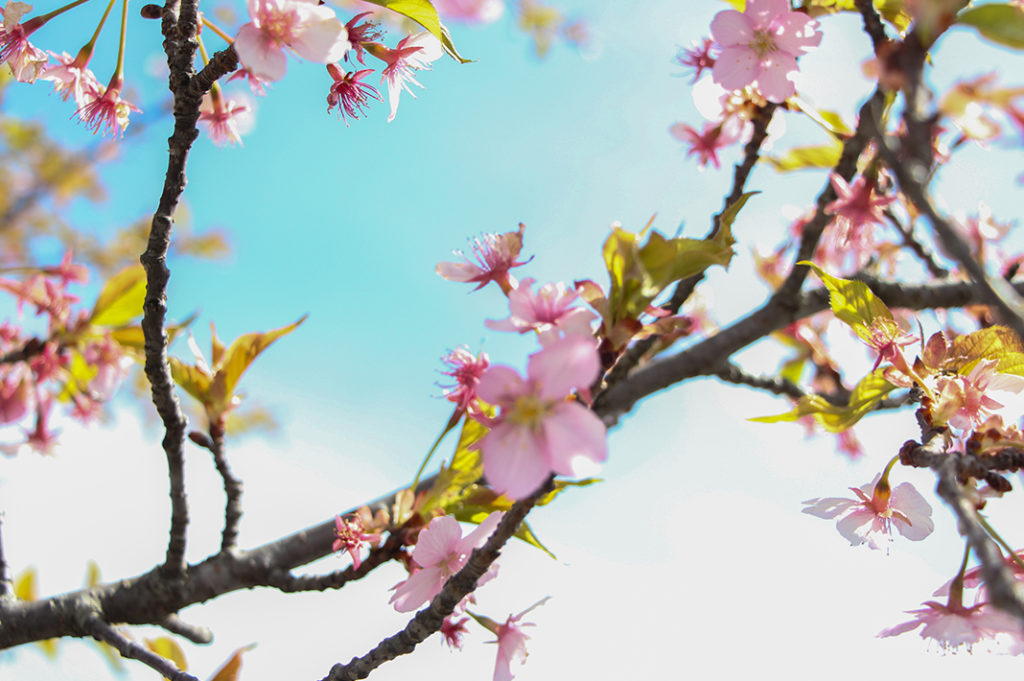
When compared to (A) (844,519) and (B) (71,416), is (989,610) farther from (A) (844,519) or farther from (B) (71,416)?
(B) (71,416)

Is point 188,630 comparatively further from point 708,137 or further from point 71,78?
point 708,137

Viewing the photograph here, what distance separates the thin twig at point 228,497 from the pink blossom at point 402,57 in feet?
2.51

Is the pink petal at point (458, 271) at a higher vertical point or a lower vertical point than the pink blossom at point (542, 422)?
higher

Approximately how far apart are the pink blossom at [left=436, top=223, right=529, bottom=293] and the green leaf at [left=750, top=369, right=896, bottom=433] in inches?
18.1

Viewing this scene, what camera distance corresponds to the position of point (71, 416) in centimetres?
211

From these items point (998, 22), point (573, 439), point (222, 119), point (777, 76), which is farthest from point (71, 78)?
point (998, 22)

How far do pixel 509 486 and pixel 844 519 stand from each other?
63 cm

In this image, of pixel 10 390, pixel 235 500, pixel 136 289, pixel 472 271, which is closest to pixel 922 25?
pixel 472 271

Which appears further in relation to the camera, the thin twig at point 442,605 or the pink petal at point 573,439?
the thin twig at point 442,605

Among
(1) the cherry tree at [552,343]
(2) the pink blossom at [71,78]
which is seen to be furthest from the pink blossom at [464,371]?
(2) the pink blossom at [71,78]

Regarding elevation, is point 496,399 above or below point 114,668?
below

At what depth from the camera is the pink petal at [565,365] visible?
2.08 ft

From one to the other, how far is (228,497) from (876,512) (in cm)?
123

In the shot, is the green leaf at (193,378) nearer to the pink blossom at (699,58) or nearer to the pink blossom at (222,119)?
the pink blossom at (222,119)
